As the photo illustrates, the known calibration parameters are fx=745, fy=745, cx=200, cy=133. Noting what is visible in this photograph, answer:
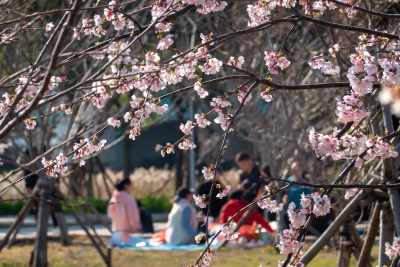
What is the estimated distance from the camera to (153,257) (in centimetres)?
1044

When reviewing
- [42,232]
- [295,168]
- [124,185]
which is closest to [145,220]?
[124,185]

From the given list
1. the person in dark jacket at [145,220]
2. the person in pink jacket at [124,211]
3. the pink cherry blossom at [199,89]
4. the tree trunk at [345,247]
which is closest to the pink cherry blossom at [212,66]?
A: the pink cherry blossom at [199,89]

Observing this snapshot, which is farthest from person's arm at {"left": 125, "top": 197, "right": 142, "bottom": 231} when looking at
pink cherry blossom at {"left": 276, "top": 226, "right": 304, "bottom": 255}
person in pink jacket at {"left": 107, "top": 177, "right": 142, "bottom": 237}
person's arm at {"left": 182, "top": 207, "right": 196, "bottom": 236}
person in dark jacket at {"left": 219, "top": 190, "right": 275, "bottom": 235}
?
pink cherry blossom at {"left": 276, "top": 226, "right": 304, "bottom": 255}

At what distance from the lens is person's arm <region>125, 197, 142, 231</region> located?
11359 mm

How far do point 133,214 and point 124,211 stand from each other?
20cm

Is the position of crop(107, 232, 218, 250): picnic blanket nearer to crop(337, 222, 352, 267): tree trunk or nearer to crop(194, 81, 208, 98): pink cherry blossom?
crop(337, 222, 352, 267): tree trunk

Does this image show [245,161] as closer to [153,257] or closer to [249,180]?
[249,180]

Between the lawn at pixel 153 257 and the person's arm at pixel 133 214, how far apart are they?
0.57m

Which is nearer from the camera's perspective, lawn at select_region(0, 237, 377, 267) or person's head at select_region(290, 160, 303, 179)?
person's head at select_region(290, 160, 303, 179)

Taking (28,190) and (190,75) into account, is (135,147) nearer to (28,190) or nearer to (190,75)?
(28,190)

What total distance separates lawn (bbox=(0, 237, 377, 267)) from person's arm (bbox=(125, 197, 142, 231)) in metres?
0.57

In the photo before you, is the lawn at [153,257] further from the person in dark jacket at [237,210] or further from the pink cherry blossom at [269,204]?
the pink cherry blossom at [269,204]

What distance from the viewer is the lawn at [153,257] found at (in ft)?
31.5

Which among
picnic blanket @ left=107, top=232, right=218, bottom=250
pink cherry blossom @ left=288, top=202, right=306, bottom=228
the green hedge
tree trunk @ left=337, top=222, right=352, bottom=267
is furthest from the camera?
the green hedge
